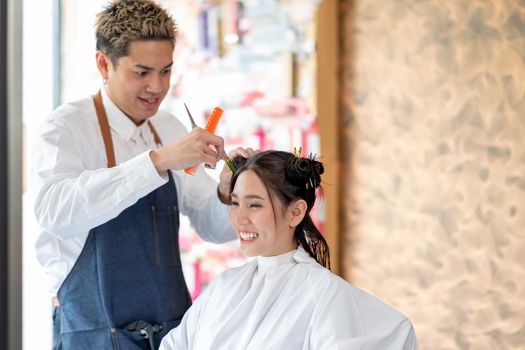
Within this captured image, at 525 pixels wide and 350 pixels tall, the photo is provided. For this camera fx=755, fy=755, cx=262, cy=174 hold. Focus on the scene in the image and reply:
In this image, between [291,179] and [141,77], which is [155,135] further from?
[291,179]

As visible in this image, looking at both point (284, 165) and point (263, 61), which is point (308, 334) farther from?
point (263, 61)

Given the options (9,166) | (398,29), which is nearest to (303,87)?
(398,29)

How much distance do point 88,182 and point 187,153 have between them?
0.29m

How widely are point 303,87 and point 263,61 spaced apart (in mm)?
305

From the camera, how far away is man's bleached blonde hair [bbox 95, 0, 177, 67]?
2287 millimetres

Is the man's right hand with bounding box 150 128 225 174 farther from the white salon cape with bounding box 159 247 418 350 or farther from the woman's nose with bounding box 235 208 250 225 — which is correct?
the white salon cape with bounding box 159 247 418 350

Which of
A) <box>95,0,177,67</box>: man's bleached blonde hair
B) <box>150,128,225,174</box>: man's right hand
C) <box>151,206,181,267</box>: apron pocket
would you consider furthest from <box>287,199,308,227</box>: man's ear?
<box>95,0,177,67</box>: man's bleached blonde hair

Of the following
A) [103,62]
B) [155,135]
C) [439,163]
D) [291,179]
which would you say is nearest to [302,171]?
[291,179]

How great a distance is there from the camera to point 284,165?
7.27 feet

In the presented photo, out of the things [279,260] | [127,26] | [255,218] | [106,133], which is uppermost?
[127,26]

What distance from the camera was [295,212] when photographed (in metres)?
2.22

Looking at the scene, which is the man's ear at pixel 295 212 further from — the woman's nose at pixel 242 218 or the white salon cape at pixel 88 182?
the white salon cape at pixel 88 182

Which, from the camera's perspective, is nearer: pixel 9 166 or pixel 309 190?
pixel 309 190

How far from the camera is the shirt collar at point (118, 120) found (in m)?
2.38
